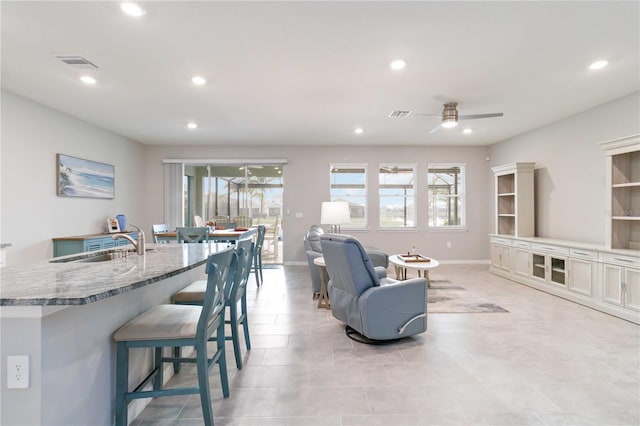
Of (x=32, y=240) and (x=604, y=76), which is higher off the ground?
(x=604, y=76)

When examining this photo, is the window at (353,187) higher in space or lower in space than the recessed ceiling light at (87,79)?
lower

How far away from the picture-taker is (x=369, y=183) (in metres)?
7.05

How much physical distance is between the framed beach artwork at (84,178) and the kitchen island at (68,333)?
3.74 meters

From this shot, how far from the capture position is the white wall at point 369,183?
6.92 metres

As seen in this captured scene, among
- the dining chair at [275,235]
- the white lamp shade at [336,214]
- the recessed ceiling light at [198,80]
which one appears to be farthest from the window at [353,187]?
the recessed ceiling light at [198,80]

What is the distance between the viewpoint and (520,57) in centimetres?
296

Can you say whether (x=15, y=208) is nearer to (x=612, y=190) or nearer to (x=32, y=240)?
(x=32, y=240)

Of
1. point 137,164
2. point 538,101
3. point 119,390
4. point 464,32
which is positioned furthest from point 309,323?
point 137,164

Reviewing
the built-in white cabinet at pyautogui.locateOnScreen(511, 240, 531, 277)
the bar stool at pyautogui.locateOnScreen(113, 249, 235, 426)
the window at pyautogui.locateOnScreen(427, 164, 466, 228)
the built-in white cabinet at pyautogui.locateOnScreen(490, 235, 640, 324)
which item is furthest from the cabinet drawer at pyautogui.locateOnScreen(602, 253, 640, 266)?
the bar stool at pyautogui.locateOnScreen(113, 249, 235, 426)

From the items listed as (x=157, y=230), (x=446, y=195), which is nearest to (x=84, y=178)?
(x=157, y=230)

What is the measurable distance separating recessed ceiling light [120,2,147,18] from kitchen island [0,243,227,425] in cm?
184

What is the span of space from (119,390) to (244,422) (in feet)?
2.32

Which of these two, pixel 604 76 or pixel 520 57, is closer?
pixel 520 57

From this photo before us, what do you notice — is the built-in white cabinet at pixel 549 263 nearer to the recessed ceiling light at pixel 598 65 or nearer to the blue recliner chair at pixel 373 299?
the recessed ceiling light at pixel 598 65
